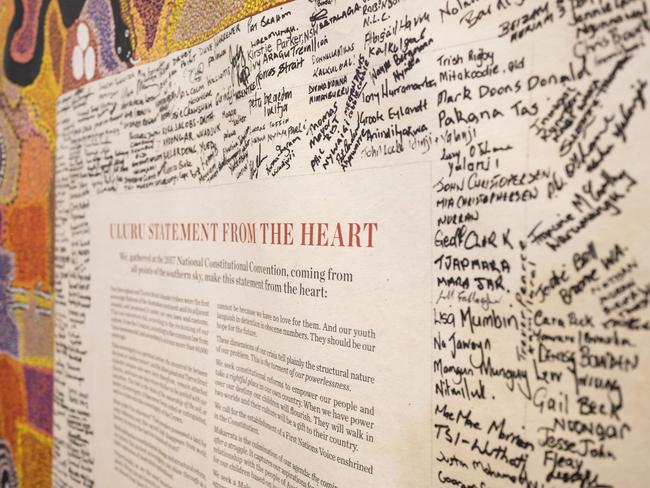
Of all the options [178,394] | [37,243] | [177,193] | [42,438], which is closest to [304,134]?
[177,193]

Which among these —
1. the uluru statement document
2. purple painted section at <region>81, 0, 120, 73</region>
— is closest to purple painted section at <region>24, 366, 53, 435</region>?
the uluru statement document

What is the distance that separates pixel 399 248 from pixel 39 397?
995mm

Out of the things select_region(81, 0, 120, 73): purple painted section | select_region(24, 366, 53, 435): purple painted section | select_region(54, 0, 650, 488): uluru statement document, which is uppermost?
select_region(81, 0, 120, 73): purple painted section

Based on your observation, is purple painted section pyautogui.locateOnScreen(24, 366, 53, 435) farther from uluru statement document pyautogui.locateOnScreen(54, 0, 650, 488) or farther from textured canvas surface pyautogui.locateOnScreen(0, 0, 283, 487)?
uluru statement document pyautogui.locateOnScreen(54, 0, 650, 488)

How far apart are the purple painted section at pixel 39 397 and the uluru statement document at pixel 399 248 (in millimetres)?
409

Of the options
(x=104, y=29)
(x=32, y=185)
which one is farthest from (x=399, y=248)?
(x=32, y=185)

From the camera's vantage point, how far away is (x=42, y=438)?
1101mm

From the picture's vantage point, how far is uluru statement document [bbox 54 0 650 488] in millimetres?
373

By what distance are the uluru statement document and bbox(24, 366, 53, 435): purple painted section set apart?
0.41 meters

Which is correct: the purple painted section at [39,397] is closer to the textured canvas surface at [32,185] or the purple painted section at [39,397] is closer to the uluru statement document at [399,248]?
the textured canvas surface at [32,185]

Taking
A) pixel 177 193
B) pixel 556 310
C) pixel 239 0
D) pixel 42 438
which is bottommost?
pixel 42 438

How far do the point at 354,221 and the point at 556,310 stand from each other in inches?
7.9

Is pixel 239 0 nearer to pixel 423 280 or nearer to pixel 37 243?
pixel 423 280

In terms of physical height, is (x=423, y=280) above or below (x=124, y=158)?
below
